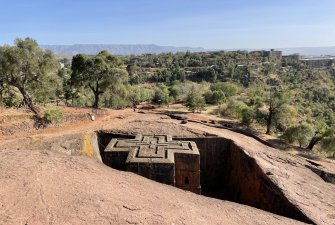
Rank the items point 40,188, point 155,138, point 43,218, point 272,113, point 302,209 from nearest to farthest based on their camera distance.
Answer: point 43,218 < point 40,188 < point 302,209 < point 155,138 < point 272,113

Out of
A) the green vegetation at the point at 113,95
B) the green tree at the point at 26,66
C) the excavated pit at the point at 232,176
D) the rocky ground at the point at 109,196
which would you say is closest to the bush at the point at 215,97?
the green vegetation at the point at 113,95

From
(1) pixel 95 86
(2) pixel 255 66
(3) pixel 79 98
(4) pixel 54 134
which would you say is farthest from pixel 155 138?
(2) pixel 255 66

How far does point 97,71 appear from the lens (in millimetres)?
23656

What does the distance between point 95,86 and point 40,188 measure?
18.0m

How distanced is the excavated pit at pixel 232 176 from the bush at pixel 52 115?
3166 mm

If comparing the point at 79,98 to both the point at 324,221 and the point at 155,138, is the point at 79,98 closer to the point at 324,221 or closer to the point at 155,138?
the point at 155,138

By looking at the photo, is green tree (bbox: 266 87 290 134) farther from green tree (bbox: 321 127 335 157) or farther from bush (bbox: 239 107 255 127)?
green tree (bbox: 321 127 335 157)

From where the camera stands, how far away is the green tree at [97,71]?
23312 millimetres

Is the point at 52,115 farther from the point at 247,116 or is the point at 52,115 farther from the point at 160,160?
the point at 247,116

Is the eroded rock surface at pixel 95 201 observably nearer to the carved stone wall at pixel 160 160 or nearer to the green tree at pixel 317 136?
the carved stone wall at pixel 160 160

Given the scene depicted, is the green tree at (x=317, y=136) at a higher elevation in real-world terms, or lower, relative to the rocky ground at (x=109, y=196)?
lower

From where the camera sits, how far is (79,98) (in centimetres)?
3353

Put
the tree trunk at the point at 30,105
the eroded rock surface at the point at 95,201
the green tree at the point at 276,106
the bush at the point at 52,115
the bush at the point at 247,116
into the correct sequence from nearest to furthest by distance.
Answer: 1. the eroded rock surface at the point at 95,201
2. the bush at the point at 52,115
3. the tree trunk at the point at 30,105
4. the green tree at the point at 276,106
5. the bush at the point at 247,116

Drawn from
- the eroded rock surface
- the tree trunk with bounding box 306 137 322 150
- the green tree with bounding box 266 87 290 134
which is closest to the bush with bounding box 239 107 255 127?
the green tree with bounding box 266 87 290 134
